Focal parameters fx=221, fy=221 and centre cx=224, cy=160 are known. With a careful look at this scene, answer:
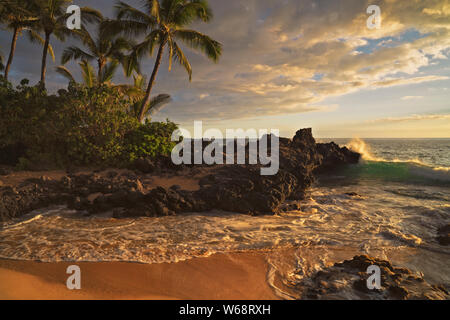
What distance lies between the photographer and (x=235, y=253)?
450 centimetres

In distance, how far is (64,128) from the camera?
9664 millimetres

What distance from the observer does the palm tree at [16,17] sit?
1500 centimetres

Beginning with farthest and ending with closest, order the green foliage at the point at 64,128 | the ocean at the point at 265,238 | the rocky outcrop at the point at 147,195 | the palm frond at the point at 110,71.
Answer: the palm frond at the point at 110,71 → the green foliage at the point at 64,128 → the rocky outcrop at the point at 147,195 → the ocean at the point at 265,238

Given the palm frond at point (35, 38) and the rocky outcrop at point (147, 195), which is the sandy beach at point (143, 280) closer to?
the rocky outcrop at point (147, 195)

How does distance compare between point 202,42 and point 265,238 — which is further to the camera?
point 202,42

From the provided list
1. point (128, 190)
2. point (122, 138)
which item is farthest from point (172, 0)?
point (128, 190)

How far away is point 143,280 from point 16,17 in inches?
955

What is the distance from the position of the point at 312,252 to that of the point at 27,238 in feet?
20.4

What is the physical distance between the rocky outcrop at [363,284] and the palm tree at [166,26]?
42.2ft

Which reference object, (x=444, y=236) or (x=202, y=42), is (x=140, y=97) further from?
(x=444, y=236)

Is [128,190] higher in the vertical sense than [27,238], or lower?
higher

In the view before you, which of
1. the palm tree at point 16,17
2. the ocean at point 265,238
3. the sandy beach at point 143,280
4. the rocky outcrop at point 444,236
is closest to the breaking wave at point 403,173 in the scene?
the ocean at point 265,238

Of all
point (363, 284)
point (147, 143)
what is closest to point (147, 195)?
point (147, 143)
